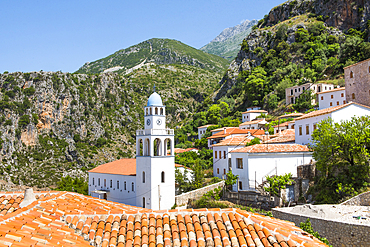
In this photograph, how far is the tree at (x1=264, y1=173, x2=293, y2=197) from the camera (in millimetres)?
24484

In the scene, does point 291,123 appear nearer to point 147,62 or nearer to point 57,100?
point 57,100

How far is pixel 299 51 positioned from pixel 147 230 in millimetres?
87286

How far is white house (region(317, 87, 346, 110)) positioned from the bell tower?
31.8 metres

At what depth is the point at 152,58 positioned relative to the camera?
173 meters


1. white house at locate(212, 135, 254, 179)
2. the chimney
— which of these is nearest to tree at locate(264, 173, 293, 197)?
white house at locate(212, 135, 254, 179)

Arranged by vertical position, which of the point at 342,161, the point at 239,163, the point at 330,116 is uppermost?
the point at 330,116

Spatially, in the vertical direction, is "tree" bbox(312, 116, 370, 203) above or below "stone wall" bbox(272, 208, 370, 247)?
above

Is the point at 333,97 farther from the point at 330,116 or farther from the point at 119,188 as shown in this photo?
the point at 119,188

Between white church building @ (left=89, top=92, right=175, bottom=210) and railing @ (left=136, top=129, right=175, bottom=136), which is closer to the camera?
white church building @ (left=89, top=92, right=175, bottom=210)

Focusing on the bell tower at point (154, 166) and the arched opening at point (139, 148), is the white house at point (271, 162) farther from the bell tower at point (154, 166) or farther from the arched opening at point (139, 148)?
the arched opening at point (139, 148)

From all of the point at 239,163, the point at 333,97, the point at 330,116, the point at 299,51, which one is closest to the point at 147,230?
the point at 239,163

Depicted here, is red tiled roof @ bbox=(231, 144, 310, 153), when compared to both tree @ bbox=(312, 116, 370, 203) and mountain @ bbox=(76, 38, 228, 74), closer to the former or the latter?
tree @ bbox=(312, 116, 370, 203)

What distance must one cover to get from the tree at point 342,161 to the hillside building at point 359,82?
1068cm

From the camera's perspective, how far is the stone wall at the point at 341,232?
14.4 m
